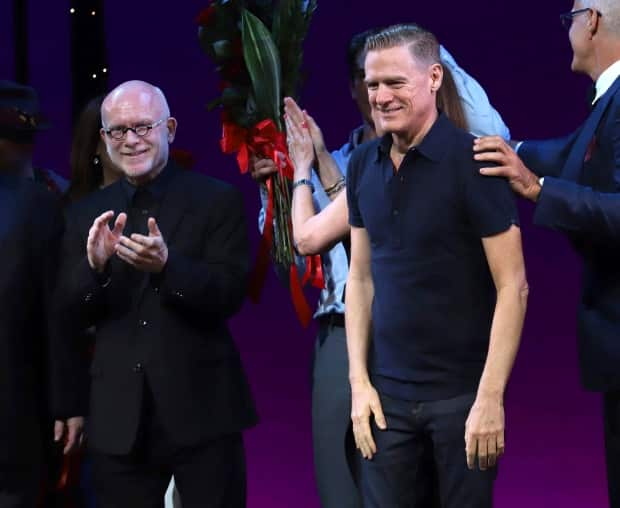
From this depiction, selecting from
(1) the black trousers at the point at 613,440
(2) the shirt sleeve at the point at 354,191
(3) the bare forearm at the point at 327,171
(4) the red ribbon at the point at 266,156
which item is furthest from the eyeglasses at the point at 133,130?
(1) the black trousers at the point at 613,440

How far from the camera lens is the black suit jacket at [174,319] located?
2.94 metres

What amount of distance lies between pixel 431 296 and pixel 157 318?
2.59 feet

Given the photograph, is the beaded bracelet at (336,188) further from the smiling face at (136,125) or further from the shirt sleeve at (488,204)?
the shirt sleeve at (488,204)

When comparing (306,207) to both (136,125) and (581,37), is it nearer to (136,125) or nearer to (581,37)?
(136,125)

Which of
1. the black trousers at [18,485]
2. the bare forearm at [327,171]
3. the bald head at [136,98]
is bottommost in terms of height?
the black trousers at [18,485]

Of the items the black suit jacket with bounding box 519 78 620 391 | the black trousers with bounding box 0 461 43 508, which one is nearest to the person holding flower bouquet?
the black suit jacket with bounding box 519 78 620 391

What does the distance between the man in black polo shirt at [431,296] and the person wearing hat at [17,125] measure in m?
1.07

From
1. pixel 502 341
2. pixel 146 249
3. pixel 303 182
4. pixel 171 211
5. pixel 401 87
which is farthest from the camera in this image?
pixel 303 182

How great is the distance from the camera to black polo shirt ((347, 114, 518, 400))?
2.53m

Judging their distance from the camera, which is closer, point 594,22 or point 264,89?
point 594,22

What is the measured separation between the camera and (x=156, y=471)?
A: 299 cm

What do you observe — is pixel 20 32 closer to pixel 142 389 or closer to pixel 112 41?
pixel 112 41

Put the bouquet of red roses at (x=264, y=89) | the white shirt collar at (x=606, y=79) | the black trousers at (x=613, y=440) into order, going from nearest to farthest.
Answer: the black trousers at (x=613, y=440) → the white shirt collar at (x=606, y=79) → the bouquet of red roses at (x=264, y=89)

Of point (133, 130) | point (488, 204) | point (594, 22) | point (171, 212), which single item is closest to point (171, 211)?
point (171, 212)
